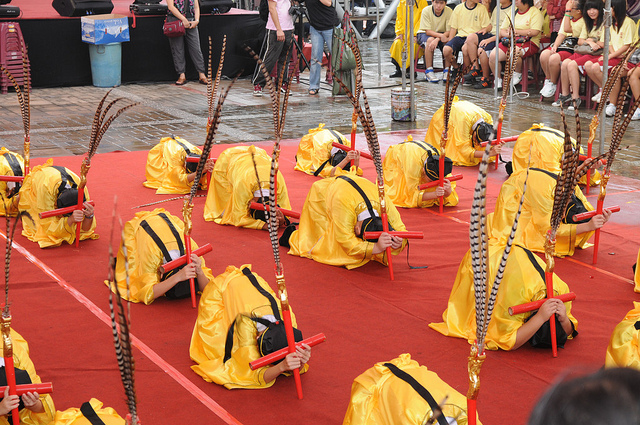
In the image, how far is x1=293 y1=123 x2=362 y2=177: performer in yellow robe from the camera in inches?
256

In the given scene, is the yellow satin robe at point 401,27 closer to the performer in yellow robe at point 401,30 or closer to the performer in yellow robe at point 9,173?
the performer in yellow robe at point 401,30

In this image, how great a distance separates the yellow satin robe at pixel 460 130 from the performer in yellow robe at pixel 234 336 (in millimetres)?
3901

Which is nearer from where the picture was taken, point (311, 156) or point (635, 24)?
point (311, 156)

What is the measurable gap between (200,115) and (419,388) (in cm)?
725

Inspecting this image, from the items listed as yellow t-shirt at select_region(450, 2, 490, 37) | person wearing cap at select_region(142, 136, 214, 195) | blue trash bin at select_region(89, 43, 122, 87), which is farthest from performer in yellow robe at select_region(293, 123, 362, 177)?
blue trash bin at select_region(89, 43, 122, 87)

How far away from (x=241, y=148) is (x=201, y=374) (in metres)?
2.66

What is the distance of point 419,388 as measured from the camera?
8.23ft

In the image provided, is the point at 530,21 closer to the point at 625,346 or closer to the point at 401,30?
the point at 401,30

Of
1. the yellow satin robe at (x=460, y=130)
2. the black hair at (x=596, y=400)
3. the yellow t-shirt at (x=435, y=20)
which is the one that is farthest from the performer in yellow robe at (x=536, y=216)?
the yellow t-shirt at (x=435, y=20)

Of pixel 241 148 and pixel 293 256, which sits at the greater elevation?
pixel 241 148

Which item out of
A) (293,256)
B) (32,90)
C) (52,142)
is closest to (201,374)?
(293,256)

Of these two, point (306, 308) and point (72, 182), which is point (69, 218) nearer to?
point (72, 182)

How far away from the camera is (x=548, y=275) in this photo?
346 cm

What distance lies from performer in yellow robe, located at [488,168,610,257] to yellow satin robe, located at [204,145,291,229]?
5.11ft
